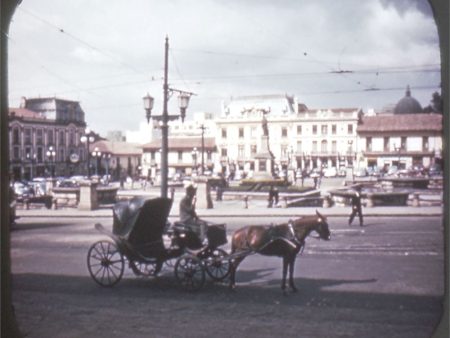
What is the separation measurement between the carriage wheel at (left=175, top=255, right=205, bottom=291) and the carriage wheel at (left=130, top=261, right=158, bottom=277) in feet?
1.09

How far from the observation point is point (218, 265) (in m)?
5.17

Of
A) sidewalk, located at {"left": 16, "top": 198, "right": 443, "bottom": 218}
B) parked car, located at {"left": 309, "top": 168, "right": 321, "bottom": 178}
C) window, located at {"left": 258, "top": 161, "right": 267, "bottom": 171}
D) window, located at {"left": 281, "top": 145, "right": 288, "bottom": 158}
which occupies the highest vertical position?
window, located at {"left": 281, "top": 145, "right": 288, "bottom": 158}

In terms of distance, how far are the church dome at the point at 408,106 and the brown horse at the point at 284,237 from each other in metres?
1.18

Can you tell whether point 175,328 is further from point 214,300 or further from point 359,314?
point 359,314

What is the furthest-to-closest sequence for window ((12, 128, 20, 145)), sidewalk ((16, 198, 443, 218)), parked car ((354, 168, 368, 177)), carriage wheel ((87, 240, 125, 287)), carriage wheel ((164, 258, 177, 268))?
carriage wheel ((164, 258, 177, 268))
carriage wheel ((87, 240, 125, 287))
sidewalk ((16, 198, 443, 218))
window ((12, 128, 20, 145))
parked car ((354, 168, 368, 177))

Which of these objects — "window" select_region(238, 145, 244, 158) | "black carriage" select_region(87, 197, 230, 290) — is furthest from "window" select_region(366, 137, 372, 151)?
"black carriage" select_region(87, 197, 230, 290)

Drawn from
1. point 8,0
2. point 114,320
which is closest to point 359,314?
point 114,320

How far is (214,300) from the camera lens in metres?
4.88

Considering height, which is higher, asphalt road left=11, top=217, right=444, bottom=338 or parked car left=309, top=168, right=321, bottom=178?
parked car left=309, top=168, right=321, bottom=178

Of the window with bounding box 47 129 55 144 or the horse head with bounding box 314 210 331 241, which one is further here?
the window with bounding box 47 129 55 144

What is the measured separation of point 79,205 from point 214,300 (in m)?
1.68

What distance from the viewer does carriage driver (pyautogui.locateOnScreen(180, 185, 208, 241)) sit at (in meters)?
5.09

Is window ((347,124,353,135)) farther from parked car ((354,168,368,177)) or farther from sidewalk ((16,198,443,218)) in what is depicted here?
sidewalk ((16,198,443,218))

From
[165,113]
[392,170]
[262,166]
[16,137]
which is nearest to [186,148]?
[165,113]
